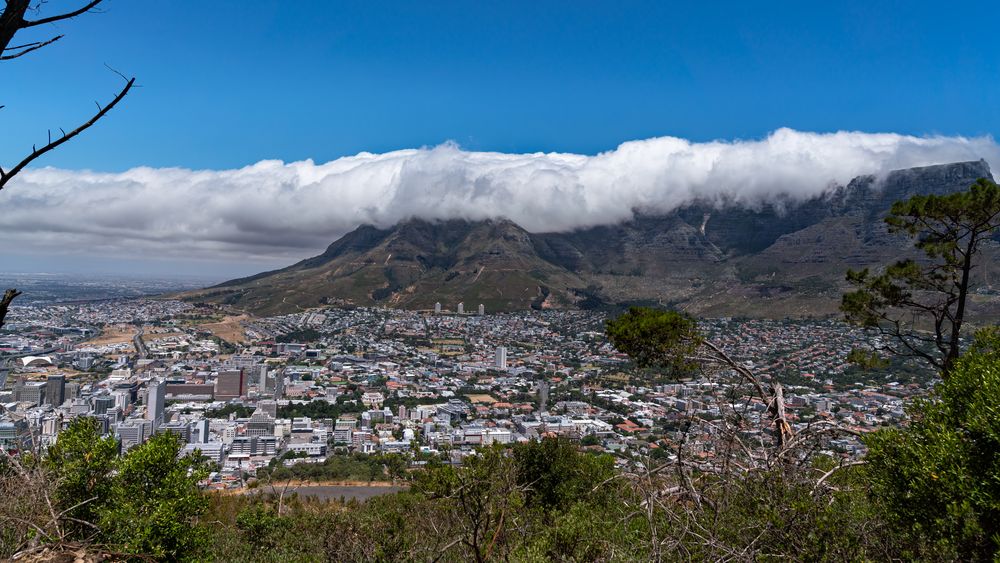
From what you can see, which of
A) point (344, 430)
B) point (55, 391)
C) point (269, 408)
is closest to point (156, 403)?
point (269, 408)

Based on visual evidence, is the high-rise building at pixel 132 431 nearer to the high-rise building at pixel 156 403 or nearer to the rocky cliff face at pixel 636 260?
the high-rise building at pixel 156 403

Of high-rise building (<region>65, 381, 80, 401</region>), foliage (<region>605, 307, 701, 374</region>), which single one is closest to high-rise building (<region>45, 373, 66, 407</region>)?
high-rise building (<region>65, 381, 80, 401</region>)

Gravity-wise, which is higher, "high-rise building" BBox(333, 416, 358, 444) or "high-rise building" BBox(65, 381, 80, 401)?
"high-rise building" BBox(65, 381, 80, 401)

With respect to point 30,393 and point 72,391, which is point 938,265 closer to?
point 30,393

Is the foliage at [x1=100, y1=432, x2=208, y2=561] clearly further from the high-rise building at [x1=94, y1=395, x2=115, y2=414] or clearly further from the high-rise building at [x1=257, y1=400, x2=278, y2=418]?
the high-rise building at [x1=257, y1=400, x2=278, y2=418]

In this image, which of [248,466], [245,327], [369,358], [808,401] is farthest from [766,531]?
[245,327]

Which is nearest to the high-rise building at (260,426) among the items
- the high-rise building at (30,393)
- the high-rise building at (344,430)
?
the high-rise building at (344,430)
